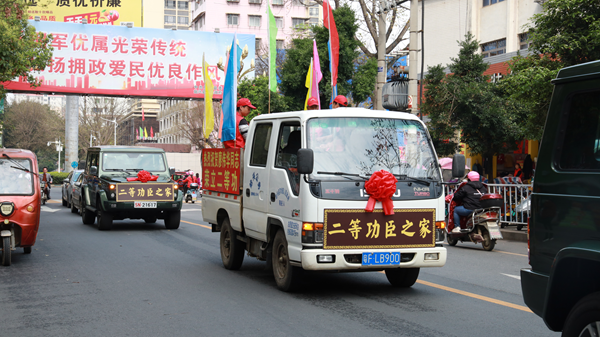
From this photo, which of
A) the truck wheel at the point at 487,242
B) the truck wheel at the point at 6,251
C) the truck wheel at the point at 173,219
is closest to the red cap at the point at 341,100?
the truck wheel at the point at 487,242

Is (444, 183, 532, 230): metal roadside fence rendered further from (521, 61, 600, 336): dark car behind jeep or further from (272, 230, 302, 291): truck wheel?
(521, 61, 600, 336): dark car behind jeep

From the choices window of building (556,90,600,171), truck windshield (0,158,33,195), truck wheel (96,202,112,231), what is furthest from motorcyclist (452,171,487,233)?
window of building (556,90,600,171)

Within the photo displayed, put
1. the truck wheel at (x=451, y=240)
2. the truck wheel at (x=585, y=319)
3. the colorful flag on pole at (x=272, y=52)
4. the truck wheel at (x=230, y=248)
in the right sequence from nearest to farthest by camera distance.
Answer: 1. the truck wheel at (x=585, y=319)
2. the truck wheel at (x=230, y=248)
3. the colorful flag on pole at (x=272, y=52)
4. the truck wheel at (x=451, y=240)

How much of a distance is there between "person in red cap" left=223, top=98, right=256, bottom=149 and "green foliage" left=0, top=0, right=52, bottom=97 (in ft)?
24.1

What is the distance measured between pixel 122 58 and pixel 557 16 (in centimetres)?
2368

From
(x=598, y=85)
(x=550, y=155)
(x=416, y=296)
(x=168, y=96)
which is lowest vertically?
(x=416, y=296)

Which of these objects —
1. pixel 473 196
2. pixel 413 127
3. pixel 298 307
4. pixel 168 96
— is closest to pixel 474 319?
pixel 298 307

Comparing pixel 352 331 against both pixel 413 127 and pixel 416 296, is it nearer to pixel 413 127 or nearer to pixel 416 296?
pixel 416 296

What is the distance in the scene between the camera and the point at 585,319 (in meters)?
3.48

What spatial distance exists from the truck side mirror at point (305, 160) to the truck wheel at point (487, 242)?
21.2ft

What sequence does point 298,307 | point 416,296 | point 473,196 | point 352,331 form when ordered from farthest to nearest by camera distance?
point 473,196
point 416,296
point 298,307
point 352,331

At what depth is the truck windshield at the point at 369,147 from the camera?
690cm

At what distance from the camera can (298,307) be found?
662cm

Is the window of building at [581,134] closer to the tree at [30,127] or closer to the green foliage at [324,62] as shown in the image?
the green foliage at [324,62]
